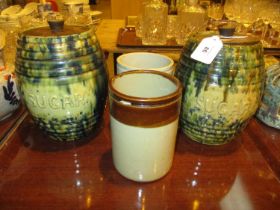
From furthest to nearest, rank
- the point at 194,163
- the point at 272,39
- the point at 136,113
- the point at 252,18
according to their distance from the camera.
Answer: the point at 252,18
the point at 272,39
the point at 194,163
the point at 136,113

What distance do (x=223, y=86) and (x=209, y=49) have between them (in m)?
0.06

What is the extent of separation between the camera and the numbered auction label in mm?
400

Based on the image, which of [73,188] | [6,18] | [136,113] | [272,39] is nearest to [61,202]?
[73,188]

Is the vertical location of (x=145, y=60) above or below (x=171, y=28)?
above

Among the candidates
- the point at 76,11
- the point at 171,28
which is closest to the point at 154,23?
the point at 171,28

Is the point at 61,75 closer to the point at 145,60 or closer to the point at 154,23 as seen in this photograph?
the point at 145,60

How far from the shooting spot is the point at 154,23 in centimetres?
137

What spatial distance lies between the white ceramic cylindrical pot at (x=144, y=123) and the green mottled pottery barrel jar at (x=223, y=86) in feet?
0.15

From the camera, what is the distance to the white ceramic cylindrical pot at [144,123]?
351 mm

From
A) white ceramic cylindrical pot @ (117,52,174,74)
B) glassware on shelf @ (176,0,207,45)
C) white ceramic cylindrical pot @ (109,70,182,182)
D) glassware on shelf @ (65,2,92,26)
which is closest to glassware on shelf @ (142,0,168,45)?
glassware on shelf @ (176,0,207,45)

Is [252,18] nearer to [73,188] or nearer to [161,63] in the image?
[161,63]

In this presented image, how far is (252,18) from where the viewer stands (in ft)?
5.23

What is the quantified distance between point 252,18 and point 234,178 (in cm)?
141

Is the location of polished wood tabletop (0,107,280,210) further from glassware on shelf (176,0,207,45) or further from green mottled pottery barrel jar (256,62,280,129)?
glassware on shelf (176,0,207,45)
